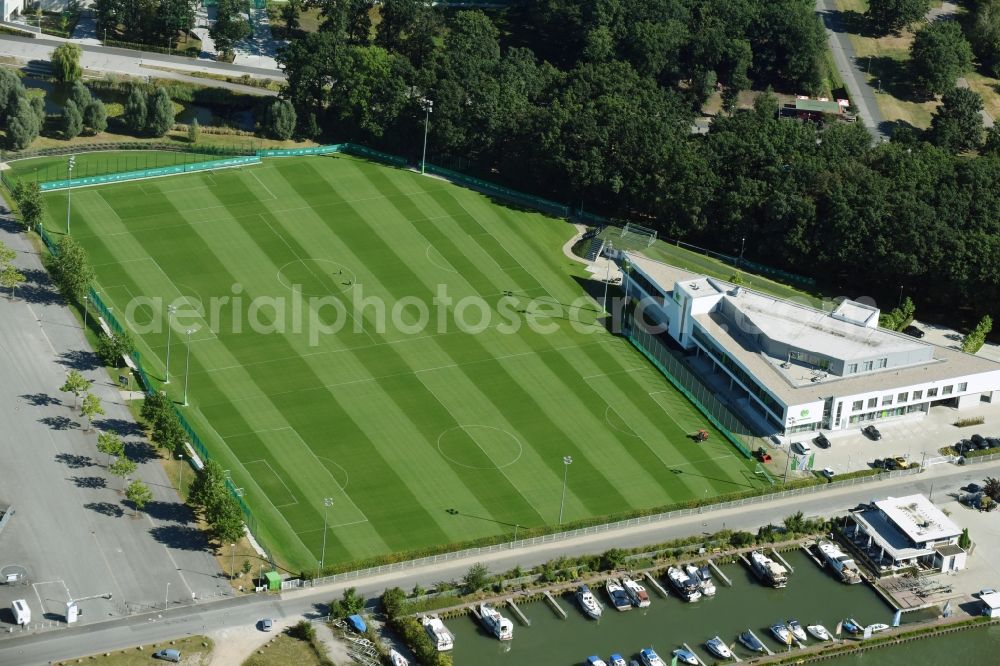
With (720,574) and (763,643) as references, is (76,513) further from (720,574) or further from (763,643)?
(763,643)

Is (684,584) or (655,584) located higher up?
(684,584)

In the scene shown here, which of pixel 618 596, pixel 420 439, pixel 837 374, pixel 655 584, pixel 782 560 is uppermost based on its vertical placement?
pixel 837 374

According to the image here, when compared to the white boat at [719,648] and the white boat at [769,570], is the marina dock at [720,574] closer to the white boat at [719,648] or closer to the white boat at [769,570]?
the white boat at [769,570]

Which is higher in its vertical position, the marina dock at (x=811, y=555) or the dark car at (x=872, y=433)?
the dark car at (x=872, y=433)

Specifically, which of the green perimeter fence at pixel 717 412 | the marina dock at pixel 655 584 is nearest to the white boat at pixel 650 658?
the marina dock at pixel 655 584

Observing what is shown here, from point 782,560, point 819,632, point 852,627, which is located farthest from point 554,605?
point 852,627

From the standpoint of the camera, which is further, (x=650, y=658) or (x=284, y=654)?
(x=650, y=658)

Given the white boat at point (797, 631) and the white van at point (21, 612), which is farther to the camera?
the white boat at point (797, 631)

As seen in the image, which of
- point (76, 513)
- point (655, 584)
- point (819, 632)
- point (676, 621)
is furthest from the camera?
point (76, 513)
